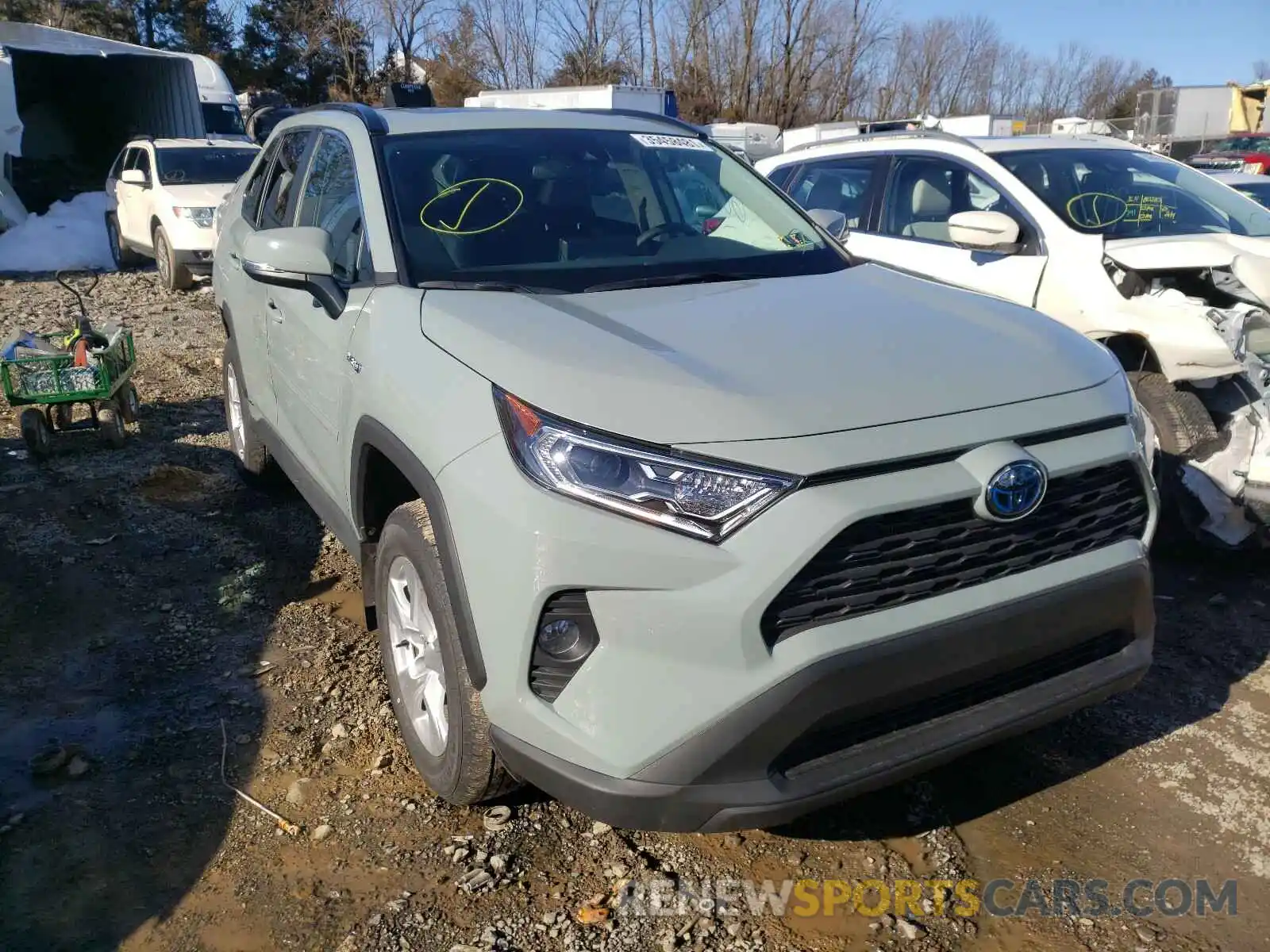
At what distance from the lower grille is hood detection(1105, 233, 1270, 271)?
259 cm

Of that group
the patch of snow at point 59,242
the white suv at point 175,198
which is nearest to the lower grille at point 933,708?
the white suv at point 175,198

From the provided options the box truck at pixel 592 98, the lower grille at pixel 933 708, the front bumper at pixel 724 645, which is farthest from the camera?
the box truck at pixel 592 98

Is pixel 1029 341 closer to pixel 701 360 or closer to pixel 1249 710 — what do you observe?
pixel 701 360

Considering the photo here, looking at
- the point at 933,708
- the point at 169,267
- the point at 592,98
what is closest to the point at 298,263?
the point at 933,708

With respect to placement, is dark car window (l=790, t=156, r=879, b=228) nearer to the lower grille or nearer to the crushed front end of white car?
the crushed front end of white car

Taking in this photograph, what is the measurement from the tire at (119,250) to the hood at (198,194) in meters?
2.23

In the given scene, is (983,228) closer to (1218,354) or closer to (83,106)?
(1218,354)

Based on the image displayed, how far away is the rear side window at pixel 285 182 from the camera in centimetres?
423

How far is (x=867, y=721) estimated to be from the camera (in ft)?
7.48

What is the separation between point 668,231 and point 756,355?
3.95ft

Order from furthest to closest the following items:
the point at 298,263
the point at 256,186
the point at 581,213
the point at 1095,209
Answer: the point at 1095,209 → the point at 256,186 → the point at 581,213 → the point at 298,263

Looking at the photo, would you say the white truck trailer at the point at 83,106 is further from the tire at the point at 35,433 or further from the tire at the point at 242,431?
the tire at the point at 242,431

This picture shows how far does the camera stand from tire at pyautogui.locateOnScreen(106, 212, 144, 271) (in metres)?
14.1

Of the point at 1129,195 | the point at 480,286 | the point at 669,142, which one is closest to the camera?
the point at 480,286
